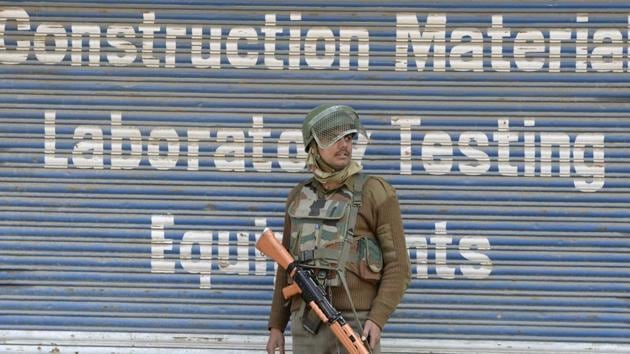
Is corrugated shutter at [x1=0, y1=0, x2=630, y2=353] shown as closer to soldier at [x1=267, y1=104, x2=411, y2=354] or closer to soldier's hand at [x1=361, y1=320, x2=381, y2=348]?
soldier at [x1=267, y1=104, x2=411, y2=354]

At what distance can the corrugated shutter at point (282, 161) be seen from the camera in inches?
193

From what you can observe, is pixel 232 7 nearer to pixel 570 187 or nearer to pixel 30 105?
pixel 30 105

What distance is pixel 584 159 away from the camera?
4.91 m

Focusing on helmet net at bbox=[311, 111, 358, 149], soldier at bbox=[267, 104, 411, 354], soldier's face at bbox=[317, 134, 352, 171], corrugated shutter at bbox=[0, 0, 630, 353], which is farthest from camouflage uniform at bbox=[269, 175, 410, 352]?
corrugated shutter at bbox=[0, 0, 630, 353]

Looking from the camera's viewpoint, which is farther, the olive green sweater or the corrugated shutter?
the corrugated shutter

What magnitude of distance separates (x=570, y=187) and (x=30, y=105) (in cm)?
289

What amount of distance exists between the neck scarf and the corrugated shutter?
0.91 meters

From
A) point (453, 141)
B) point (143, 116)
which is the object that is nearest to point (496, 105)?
point (453, 141)

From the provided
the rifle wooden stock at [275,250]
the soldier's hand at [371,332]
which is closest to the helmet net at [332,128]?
the rifle wooden stock at [275,250]

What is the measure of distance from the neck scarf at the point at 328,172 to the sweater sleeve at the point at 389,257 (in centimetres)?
14

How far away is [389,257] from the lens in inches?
156

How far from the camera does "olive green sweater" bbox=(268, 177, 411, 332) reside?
392 centimetres

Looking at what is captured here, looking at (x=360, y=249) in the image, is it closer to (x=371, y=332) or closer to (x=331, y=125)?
(x=371, y=332)

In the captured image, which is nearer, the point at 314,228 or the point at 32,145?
the point at 314,228
